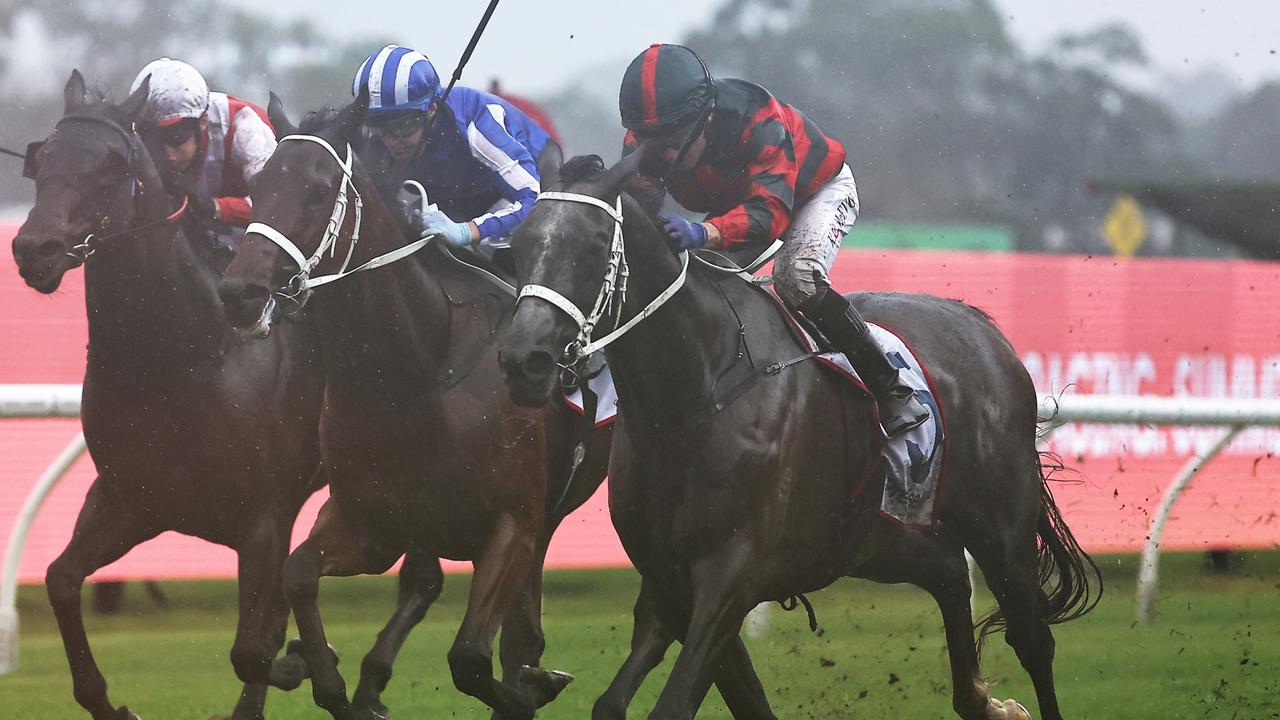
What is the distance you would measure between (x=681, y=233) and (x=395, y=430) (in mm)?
882

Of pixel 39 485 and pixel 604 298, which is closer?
pixel 604 298

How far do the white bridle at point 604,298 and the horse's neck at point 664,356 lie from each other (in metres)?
0.04

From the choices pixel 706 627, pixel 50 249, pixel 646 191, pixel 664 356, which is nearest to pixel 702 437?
pixel 664 356

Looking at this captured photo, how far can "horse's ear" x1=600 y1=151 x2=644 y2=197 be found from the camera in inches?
134

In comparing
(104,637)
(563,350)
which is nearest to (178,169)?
(563,350)

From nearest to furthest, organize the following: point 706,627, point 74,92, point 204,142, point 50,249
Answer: point 706,627 < point 50,249 < point 74,92 < point 204,142

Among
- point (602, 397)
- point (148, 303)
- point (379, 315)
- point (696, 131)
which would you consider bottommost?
point (602, 397)

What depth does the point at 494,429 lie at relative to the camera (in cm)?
409

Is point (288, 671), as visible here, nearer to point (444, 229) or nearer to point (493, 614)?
point (493, 614)

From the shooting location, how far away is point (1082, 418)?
593 centimetres

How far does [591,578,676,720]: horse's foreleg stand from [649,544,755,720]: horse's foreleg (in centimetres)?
8

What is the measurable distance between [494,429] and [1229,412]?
326 cm

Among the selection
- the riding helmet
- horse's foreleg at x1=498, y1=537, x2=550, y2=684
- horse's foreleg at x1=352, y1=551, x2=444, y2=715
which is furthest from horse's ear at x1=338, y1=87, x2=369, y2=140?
horse's foreleg at x1=498, y1=537, x2=550, y2=684

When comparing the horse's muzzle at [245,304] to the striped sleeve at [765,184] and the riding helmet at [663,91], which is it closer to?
the riding helmet at [663,91]
